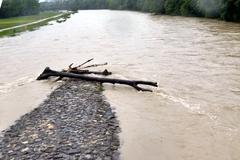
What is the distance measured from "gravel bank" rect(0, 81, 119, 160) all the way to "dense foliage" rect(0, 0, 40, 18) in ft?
268

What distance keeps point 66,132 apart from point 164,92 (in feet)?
22.9

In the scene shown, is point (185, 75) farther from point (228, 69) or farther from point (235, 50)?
point (235, 50)

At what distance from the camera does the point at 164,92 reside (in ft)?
58.4

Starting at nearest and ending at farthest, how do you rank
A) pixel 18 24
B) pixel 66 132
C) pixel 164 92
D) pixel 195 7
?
pixel 66 132 → pixel 164 92 → pixel 18 24 → pixel 195 7

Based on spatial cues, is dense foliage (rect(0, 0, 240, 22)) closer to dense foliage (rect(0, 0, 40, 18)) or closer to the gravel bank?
dense foliage (rect(0, 0, 40, 18))

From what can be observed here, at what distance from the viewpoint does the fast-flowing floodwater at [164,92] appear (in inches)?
457

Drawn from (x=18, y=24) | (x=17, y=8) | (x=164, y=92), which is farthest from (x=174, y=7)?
(x=164, y=92)

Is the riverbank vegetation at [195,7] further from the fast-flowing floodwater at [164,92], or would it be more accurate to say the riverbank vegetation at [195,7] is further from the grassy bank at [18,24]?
the grassy bank at [18,24]

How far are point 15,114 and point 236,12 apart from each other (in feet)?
174

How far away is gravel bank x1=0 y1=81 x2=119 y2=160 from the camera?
10.5 metres

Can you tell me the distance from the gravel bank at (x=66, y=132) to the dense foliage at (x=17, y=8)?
81.7 metres

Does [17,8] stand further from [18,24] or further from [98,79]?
[98,79]

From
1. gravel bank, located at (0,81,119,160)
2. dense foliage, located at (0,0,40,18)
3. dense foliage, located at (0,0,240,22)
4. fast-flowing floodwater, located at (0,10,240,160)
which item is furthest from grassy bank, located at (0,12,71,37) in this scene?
gravel bank, located at (0,81,119,160)

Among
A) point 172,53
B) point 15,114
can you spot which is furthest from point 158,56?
point 15,114
